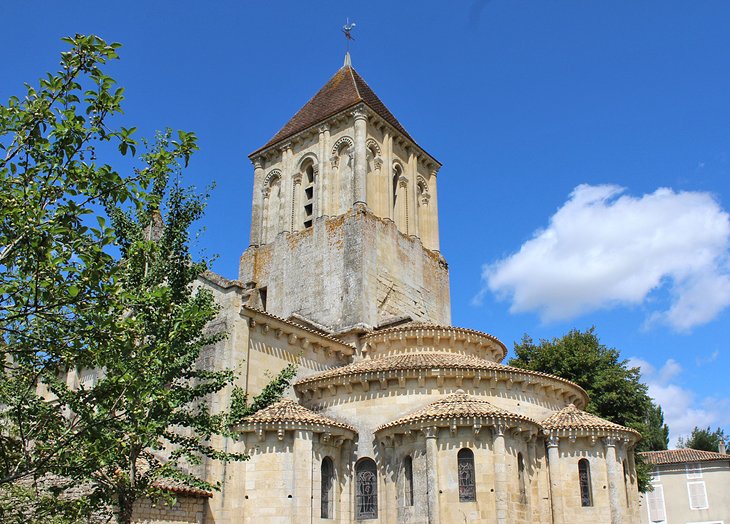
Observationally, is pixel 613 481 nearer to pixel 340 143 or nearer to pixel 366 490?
pixel 366 490

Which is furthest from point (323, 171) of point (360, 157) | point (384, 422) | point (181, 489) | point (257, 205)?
point (181, 489)

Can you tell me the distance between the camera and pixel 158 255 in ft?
42.6

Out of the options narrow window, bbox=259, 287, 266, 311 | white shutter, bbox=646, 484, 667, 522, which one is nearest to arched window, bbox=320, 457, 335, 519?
Answer: narrow window, bbox=259, 287, 266, 311

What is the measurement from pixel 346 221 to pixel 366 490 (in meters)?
11.5

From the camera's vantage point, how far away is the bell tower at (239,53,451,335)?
27172 millimetres

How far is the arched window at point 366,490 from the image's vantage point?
63.7ft

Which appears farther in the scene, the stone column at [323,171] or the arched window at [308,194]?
the arched window at [308,194]

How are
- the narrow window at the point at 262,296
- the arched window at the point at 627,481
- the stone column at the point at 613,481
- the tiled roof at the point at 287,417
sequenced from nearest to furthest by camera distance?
1. the tiled roof at the point at 287,417
2. the stone column at the point at 613,481
3. the arched window at the point at 627,481
4. the narrow window at the point at 262,296

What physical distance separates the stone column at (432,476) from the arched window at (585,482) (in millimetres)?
4745

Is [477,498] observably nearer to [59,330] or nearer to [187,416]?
[187,416]

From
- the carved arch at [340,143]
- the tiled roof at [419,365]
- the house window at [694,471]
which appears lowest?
the house window at [694,471]

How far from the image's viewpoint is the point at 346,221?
1105 inches

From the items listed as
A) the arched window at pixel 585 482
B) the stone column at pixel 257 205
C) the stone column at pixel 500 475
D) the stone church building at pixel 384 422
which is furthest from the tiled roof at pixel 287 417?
the stone column at pixel 257 205

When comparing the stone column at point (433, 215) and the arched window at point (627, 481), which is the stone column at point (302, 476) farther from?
the stone column at point (433, 215)
